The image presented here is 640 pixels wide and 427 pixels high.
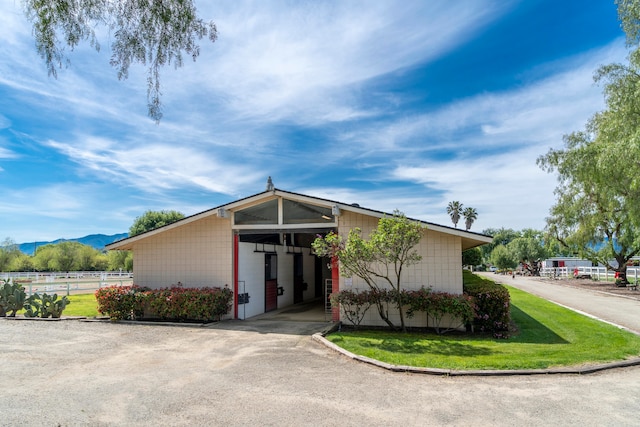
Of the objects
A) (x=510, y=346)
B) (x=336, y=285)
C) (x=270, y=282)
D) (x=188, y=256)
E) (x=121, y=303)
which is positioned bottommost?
(x=510, y=346)

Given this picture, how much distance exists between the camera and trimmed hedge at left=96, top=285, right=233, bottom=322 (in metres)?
11.5

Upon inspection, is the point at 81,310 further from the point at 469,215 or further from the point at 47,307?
the point at 469,215

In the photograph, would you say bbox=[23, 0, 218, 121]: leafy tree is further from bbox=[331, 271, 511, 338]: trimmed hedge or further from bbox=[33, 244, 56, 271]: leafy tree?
bbox=[33, 244, 56, 271]: leafy tree

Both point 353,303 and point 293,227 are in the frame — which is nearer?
point 353,303

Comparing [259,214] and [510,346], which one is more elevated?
[259,214]

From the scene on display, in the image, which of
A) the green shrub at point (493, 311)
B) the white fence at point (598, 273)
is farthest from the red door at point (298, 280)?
the white fence at point (598, 273)

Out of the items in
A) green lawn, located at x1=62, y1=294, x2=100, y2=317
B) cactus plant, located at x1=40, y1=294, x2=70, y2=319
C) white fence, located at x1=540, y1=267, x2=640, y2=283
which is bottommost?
white fence, located at x1=540, y1=267, x2=640, y2=283

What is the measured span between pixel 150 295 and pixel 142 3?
9.46 meters

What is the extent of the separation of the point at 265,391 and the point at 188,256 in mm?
7988

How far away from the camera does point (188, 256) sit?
12.8m

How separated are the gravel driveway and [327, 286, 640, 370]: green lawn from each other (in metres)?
0.57

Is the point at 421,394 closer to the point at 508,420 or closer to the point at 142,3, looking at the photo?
the point at 508,420

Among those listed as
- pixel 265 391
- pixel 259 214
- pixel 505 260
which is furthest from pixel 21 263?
pixel 505 260

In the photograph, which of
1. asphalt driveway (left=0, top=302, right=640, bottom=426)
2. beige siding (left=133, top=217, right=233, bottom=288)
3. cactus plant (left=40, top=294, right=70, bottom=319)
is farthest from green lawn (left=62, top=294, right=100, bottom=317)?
asphalt driveway (left=0, top=302, right=640, bottom=426)
